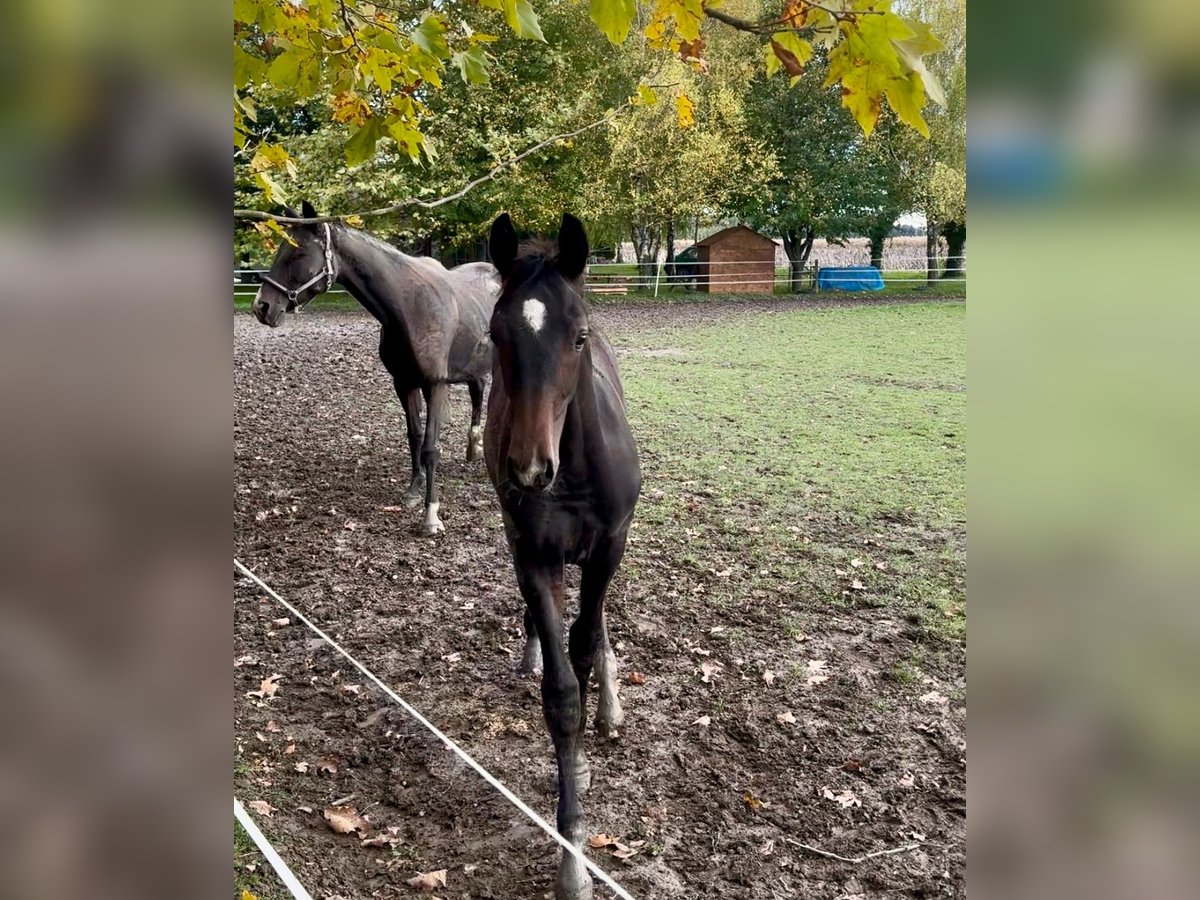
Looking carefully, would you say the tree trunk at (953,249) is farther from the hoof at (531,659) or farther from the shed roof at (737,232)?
the hoof at (531,659)

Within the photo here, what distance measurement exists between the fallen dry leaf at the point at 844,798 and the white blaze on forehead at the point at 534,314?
7.08ft

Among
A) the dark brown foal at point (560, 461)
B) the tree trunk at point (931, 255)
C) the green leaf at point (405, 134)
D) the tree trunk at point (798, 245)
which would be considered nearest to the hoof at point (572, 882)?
the dark brown foal at point (560, 461)

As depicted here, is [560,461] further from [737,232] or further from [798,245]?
[798,245]

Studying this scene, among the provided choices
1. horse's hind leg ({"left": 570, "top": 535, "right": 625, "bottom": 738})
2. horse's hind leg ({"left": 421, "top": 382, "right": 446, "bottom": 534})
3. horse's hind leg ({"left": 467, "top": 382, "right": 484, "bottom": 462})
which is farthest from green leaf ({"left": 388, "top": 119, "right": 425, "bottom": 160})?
horse's hind leg ({"left": 467, "top": 382, "right": 484, "bottom": 462})

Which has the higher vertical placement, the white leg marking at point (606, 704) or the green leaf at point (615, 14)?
the green leaf at point (615, 14)

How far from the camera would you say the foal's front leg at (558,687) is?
307 cm

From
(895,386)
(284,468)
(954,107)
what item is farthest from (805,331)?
(284,468)

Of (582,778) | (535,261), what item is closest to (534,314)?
(535,261)

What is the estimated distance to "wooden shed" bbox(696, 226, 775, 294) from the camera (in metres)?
29.2

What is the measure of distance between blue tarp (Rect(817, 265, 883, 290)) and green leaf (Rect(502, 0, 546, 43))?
92.5ft

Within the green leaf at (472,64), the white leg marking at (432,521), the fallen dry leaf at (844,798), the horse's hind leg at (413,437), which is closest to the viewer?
the green leaf at (472,64)

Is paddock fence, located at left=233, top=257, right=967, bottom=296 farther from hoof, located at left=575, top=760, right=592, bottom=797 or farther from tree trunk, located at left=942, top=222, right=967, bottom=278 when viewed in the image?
hoof, located at left=575, top=760, right=592, bottom=797
